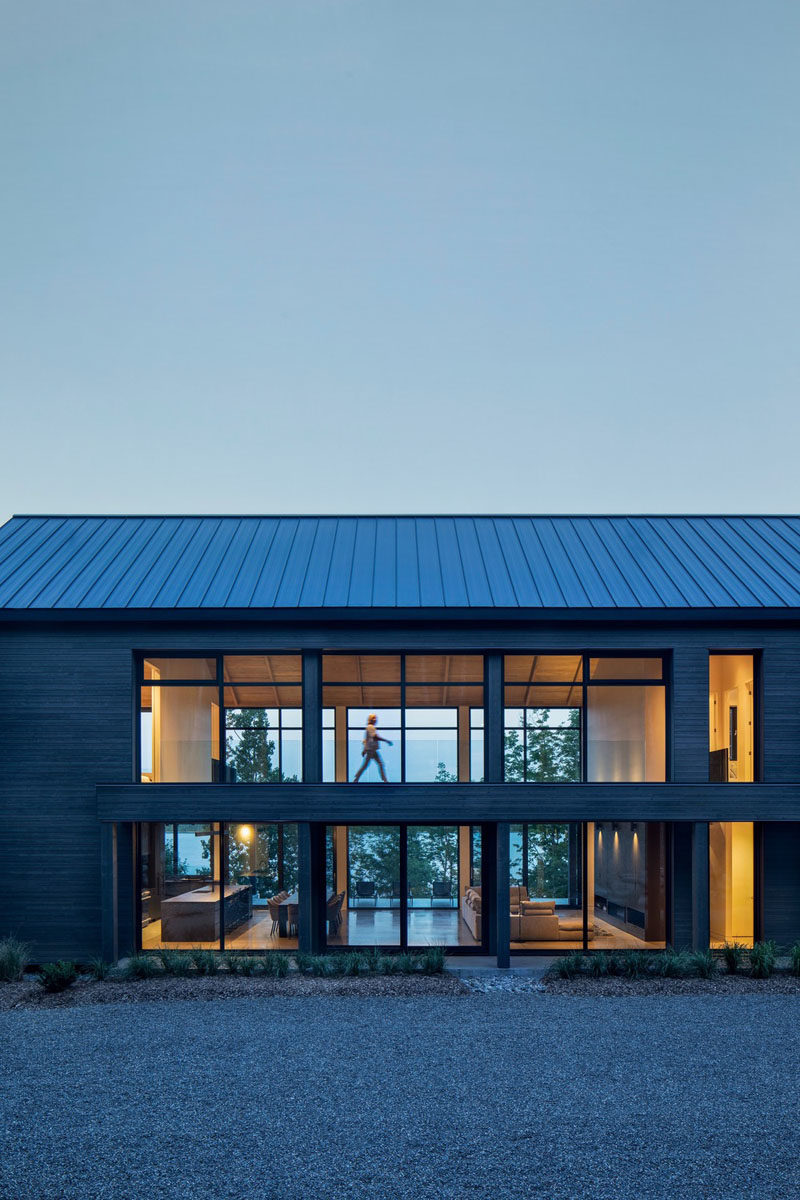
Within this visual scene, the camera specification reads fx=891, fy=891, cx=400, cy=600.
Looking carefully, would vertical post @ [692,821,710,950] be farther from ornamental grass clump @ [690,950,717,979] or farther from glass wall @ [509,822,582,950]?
glass wall @ [509,822,582,950]

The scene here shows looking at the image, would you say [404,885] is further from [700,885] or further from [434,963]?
[700,885]

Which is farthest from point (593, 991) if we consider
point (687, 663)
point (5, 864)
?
point (5, 864)

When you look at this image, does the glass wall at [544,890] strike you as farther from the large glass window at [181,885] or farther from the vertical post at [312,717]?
the large glass window at [181,885]

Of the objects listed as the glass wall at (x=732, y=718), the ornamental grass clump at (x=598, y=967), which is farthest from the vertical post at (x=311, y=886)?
the glass wall at (x=732, y=718)

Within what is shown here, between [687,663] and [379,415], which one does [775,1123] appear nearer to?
[687,663]

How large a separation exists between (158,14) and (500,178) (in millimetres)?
10254

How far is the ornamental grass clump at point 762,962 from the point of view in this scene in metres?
12.7

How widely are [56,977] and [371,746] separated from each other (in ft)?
18.5

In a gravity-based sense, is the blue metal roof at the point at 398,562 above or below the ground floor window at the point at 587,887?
above

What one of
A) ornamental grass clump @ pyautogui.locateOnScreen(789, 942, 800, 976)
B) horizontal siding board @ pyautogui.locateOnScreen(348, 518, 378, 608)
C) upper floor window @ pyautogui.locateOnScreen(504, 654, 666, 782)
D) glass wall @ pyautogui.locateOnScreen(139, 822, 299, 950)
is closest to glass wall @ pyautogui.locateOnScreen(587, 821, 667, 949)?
upper floor window @ pyautogui.locateOnScreen(504, 654, 666, 782)

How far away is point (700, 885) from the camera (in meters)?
14.0

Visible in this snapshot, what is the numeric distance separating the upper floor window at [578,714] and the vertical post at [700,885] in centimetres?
114

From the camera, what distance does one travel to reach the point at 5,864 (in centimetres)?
1405

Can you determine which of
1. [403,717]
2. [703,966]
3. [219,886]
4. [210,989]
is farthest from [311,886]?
[703,966]
